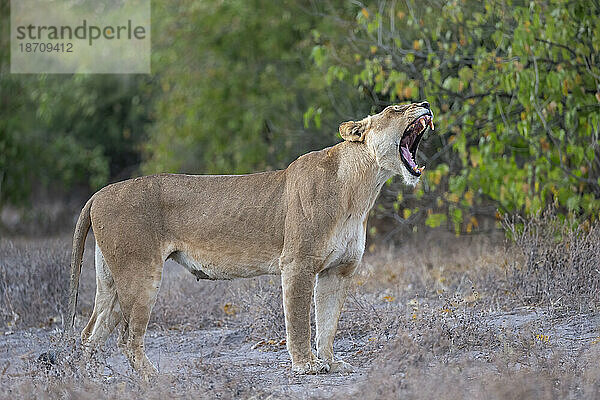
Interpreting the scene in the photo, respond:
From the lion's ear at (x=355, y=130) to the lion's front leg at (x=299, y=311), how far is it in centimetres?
87

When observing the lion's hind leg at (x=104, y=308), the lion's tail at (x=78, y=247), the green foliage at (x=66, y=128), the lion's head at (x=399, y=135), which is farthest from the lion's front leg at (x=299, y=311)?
the green foliage at (x=66, y=128)

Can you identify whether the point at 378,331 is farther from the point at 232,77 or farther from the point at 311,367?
the point at 232,77

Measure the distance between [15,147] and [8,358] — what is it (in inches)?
428

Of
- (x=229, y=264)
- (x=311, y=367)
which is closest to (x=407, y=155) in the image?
(x=229, y=264)

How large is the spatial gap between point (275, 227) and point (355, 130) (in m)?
0.78

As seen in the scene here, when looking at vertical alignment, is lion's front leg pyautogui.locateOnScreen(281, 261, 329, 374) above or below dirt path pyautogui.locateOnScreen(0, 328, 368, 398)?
above

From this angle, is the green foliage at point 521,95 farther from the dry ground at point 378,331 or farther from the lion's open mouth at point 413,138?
the lion's open mouth at point 413,138

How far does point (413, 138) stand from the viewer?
5.63m

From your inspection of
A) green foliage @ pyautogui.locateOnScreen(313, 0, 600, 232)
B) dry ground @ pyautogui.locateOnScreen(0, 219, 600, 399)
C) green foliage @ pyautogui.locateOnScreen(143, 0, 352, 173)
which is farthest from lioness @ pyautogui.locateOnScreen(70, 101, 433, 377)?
green foliage @ pyautogui.locateOnScreen(143, 0, 352, 173)

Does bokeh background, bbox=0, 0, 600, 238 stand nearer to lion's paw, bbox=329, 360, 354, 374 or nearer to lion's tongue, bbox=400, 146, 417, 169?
lion's tongue, bbox=400, 146, 417, 169

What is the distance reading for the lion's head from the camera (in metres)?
5.46

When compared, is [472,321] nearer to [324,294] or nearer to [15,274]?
[324,294]

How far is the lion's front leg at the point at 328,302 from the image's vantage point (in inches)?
222

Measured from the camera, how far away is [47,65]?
17828mm
